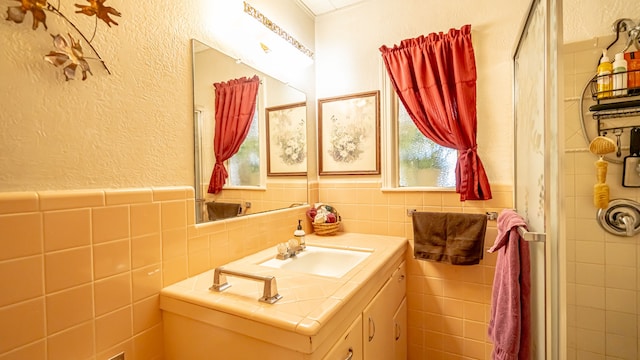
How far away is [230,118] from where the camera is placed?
1.33 metres

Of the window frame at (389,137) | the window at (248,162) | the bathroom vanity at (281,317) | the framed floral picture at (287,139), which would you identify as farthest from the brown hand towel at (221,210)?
the window frame at (389,137)

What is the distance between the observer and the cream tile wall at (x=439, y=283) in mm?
1572

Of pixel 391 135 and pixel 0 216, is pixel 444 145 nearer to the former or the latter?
pixel 391 135

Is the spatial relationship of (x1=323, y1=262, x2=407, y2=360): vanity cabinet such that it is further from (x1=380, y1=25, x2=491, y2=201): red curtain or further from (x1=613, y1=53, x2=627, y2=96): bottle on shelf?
(x1=613, y1=53, x2=627, y2=96): bottle on shelf

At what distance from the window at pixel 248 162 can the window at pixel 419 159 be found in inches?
36.7

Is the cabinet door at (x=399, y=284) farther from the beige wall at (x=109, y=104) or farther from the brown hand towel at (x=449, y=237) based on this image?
the beige wall at (x=109, y=104)

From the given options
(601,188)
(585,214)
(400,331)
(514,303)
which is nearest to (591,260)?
(585,214)

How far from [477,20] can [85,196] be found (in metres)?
2.05

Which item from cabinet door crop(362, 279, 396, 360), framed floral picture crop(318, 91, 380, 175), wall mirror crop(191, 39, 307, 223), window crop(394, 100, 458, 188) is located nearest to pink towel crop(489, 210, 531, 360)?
cabinet door crop(362, 279, 396, 360)

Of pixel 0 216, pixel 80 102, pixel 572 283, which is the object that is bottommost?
pixel 572 283

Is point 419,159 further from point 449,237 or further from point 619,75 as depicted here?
point 619,75

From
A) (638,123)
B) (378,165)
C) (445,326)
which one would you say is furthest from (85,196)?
(638,123)

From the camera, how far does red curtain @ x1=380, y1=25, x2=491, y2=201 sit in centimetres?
Answer: 154

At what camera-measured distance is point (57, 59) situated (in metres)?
0.72
